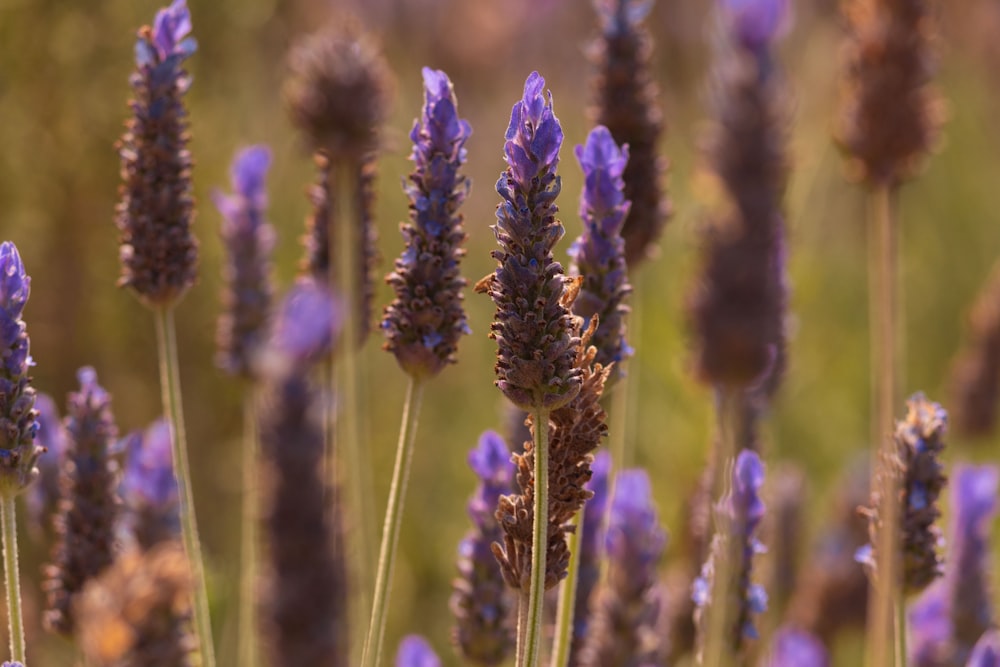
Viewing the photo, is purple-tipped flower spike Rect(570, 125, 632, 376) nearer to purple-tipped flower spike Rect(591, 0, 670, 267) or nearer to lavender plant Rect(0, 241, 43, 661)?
purple-tipped flower spike Rect(591, 0, 670, 267)

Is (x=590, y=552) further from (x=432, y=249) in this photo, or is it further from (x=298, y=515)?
(x=298, y=515)

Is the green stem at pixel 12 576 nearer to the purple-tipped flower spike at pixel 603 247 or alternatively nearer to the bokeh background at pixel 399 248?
the purple-tipped flower spike at pixel 603 247

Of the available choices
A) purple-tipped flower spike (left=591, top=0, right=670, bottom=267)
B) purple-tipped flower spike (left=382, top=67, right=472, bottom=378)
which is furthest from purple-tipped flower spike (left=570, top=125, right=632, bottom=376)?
purple-tipped flower spike (left=591, top=0, right=670, bottom=267)

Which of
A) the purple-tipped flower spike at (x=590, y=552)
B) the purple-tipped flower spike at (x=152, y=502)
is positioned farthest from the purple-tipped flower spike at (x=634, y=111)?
the purple-tipped flower spike at (x=152, y=502)

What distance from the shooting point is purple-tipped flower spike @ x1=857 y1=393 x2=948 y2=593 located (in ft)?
4.92

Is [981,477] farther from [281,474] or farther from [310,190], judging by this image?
[281,474]

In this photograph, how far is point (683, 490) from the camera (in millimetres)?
3629

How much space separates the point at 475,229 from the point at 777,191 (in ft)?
13.4

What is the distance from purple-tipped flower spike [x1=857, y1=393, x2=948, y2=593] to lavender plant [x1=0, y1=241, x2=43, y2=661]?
0.93m

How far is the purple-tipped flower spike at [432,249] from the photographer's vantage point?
55.5 inches

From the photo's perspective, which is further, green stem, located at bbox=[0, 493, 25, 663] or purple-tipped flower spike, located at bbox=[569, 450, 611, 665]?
purple-tipped flower spike, located at bbox=[569, 450, 611, 665]

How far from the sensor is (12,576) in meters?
1.31

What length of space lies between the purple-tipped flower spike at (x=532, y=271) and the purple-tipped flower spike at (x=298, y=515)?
306mm

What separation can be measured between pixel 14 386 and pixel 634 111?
967 millimetres
